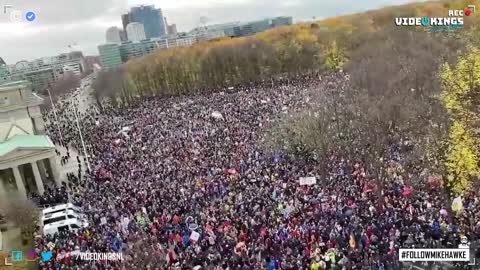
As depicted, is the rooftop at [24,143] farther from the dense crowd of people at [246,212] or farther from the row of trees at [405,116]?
the row of trees at [405,116]

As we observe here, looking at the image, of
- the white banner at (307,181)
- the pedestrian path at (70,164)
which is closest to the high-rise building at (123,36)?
the pedestrian path at (70,164)

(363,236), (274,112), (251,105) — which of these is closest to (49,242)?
(363,236)

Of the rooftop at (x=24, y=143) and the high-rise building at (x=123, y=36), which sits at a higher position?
the high-rise building at (x=123, y=36)

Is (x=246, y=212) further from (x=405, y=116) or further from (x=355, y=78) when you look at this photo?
(x=355, y=78)

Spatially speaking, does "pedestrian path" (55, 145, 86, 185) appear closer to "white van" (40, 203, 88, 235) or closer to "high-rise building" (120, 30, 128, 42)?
"white van" (40, 203, 88, 235)

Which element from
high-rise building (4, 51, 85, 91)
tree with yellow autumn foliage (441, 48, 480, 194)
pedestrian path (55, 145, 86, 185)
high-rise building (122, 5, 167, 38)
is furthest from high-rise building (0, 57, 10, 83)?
high-rise building (122, 5, 167, 38)

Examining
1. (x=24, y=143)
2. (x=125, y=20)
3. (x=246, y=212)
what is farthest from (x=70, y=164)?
(x=125, y=20)
